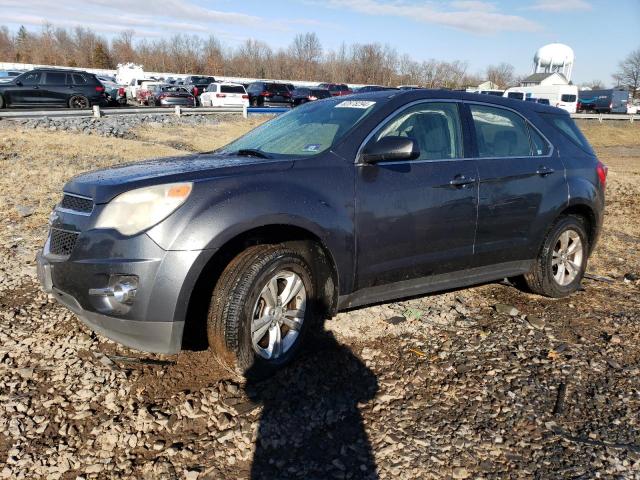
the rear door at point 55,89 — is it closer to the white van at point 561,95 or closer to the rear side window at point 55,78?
the rear side window at point 55,78

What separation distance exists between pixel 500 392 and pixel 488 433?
45 centimetres

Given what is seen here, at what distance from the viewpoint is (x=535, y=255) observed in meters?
4.46

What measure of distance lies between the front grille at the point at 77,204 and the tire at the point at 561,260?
11.8 ft

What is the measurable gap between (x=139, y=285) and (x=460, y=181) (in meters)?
2.36

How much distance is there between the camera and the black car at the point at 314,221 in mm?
2754

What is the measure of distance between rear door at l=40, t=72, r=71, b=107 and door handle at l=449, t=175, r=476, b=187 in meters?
22.5

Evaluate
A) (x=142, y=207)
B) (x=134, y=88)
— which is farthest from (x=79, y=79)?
(x=142, y=207)

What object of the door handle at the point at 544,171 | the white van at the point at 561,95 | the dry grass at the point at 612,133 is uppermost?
the white van at the point at 561,95

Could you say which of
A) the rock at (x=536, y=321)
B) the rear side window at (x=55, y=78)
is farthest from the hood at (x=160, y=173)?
the rear side window at (x=55, y=78)

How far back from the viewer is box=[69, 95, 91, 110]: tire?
22.3m

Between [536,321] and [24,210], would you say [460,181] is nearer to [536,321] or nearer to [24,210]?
[536,321]

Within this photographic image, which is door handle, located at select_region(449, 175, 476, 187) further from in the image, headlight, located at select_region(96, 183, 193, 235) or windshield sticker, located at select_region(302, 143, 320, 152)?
headlight, located at select_region(96, 183, 193, 235)

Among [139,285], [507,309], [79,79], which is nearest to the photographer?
[139,285]

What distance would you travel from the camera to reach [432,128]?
3854 mm
